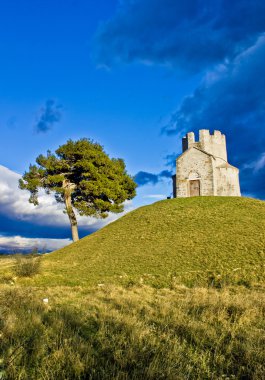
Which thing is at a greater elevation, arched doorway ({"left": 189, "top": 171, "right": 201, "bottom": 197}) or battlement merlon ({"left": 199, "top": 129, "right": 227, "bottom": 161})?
battlement merlon ({"left": 199, "top": 129, "right": 227, "bottom": 161})

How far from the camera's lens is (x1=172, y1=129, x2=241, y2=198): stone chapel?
142ft

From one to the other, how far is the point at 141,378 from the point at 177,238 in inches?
800

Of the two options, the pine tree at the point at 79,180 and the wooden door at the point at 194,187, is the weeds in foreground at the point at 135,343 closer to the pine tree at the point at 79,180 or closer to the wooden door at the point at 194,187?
the pine tree at the point at 79,180

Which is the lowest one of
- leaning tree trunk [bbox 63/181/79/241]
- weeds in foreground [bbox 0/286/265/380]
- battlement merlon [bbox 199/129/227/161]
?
weeds in foreground [bbox 0/286/265/380]

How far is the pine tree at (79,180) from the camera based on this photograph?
3822cm

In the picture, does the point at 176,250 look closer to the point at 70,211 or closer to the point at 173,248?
the point at 173,248

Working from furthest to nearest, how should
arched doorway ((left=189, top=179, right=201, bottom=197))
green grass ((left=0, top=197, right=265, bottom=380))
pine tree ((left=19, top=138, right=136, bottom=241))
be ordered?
arched doorway ((left=189, top=179, right=201, bottom=197)), pine tree ((left=19, top=138, right=136, bottom=241)), green grass ((left=0, top=197, right=265, bottom=380))

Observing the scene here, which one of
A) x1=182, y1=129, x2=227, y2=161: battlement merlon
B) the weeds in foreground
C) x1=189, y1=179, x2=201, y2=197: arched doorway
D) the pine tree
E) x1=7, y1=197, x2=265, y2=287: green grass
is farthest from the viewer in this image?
x1=182, y1=129, x2=227, y2=161: battlement merlon

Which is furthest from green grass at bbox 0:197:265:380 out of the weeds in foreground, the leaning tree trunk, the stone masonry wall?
the stone masonry wall

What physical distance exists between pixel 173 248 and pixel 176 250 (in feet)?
1.50

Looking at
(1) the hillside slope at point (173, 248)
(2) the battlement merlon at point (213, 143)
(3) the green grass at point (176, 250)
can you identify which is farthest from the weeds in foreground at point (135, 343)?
(2) the battlement merlon at point (213, 143)

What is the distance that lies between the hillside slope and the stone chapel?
32.7ft

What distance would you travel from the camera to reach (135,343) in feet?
18.5

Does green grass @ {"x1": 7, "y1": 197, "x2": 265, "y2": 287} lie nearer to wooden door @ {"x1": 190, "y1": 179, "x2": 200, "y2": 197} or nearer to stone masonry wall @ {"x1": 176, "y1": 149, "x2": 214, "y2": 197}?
stone masonry wall @ {"x1": 176, "y1": 149, "x2": 214, "y2": 197}
